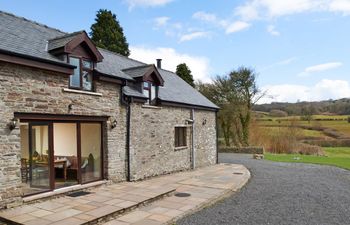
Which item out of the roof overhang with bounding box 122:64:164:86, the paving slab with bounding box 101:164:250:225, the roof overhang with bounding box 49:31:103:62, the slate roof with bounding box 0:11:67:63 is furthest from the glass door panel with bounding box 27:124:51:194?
the roof overhang with bounding box 122:64:164:86

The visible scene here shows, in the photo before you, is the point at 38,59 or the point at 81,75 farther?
the point at 81,75

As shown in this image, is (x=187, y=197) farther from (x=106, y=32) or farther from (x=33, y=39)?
(x=106, y=32)

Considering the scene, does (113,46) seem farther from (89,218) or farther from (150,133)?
(89,218)

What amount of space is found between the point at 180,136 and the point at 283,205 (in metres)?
8.19

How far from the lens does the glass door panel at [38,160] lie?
28.6ft

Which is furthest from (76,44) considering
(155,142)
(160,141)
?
(160,141)

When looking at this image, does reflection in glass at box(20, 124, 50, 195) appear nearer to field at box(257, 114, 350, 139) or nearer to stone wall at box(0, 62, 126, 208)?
stone wall at box(0, 62, 126, 208)

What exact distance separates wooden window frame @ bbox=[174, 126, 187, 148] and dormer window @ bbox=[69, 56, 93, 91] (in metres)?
6.83

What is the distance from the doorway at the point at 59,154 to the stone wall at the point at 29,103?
40 cm

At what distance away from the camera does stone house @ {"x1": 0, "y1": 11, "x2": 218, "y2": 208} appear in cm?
809

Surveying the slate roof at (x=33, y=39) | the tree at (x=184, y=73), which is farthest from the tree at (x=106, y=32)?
the slate roof at (x=33, y=39)

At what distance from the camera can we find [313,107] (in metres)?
48.2

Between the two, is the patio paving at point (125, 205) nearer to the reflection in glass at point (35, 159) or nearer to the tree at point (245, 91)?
the reflection in glass at point (35, 159)

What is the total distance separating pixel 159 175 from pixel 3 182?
25.2 feet
